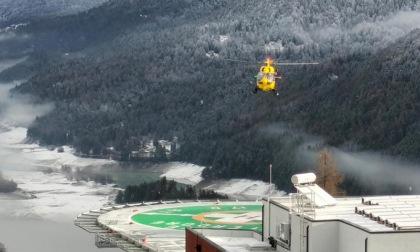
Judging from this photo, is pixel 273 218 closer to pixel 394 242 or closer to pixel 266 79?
pixel 394 242

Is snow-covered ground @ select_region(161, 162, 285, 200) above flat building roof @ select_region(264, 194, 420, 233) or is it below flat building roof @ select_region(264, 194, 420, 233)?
below

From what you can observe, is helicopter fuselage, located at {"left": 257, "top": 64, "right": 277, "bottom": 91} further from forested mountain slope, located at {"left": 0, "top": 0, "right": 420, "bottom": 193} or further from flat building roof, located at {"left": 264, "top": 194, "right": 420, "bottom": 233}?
forested mountain slope, located at {"left": 0, "top": 0, "right": 420, "bottom": 193}

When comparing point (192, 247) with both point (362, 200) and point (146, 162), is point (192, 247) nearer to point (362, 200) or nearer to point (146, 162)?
point (362, 200)

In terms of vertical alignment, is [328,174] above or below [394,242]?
below

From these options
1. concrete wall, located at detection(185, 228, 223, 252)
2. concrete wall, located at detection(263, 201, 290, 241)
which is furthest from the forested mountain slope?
concrete wall, located at detection(263, 201, 290, 241)

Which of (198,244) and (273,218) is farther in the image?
(198,244)

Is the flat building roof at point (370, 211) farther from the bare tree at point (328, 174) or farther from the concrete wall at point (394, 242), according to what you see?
the bare tree at point (328, 174)

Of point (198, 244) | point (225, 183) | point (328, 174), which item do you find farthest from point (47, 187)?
point (198, 244)

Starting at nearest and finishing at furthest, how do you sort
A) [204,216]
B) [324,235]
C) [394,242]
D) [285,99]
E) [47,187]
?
1. [394,242]
2. [324,235]
3. [204,216]
4. [285,99]
5. [47,187]

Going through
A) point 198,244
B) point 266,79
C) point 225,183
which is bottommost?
point 225,183
